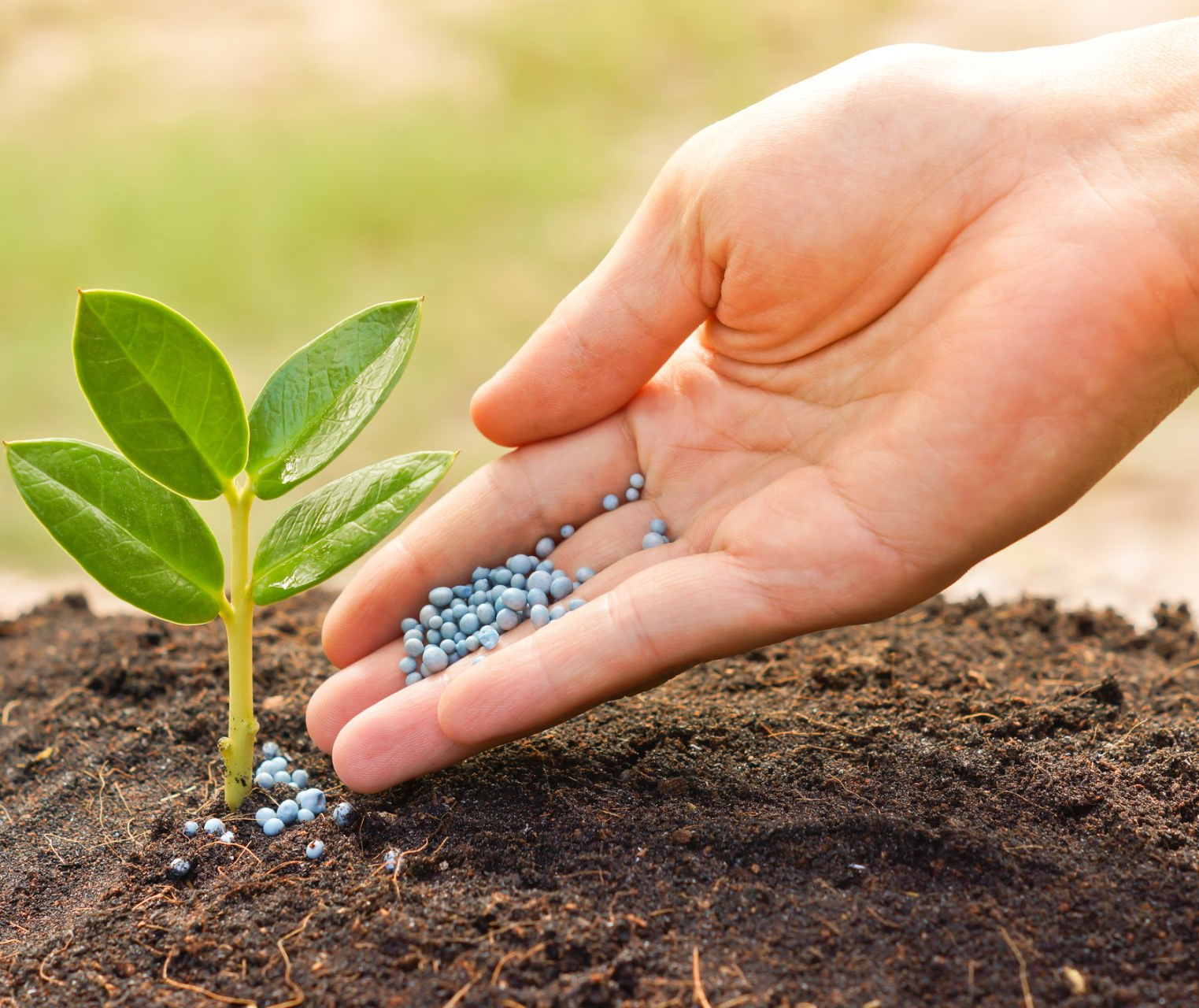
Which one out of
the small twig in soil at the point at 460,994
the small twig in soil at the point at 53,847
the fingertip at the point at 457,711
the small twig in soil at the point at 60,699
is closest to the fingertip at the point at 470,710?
the fingertip at the point at 457,711

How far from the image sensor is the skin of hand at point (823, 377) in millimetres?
1283

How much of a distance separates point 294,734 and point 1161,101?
1.58 metres

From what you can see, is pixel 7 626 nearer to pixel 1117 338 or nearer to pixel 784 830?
pixel 784 830

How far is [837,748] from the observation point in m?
1.46

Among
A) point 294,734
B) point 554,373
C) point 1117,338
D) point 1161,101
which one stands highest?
point 1161,101

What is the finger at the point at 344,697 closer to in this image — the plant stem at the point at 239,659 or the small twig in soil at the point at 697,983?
the plant stem at the point at 239,659

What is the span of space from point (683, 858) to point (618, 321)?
800mm

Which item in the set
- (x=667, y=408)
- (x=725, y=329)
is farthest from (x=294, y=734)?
(x=725, y=329)

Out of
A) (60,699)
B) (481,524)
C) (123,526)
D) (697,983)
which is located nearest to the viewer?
(697,983)

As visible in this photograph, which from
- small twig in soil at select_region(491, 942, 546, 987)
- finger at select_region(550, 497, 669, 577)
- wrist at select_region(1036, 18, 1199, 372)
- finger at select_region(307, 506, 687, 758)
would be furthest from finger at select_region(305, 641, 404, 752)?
wrist at select_region(1036, 18, 1199, 372)

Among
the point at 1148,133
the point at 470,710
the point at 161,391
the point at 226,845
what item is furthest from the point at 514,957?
the point at 1148,133

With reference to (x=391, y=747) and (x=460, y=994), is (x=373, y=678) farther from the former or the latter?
(x=460, y=994)

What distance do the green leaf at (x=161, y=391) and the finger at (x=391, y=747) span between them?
0.36 meters

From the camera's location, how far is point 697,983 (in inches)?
40.1
